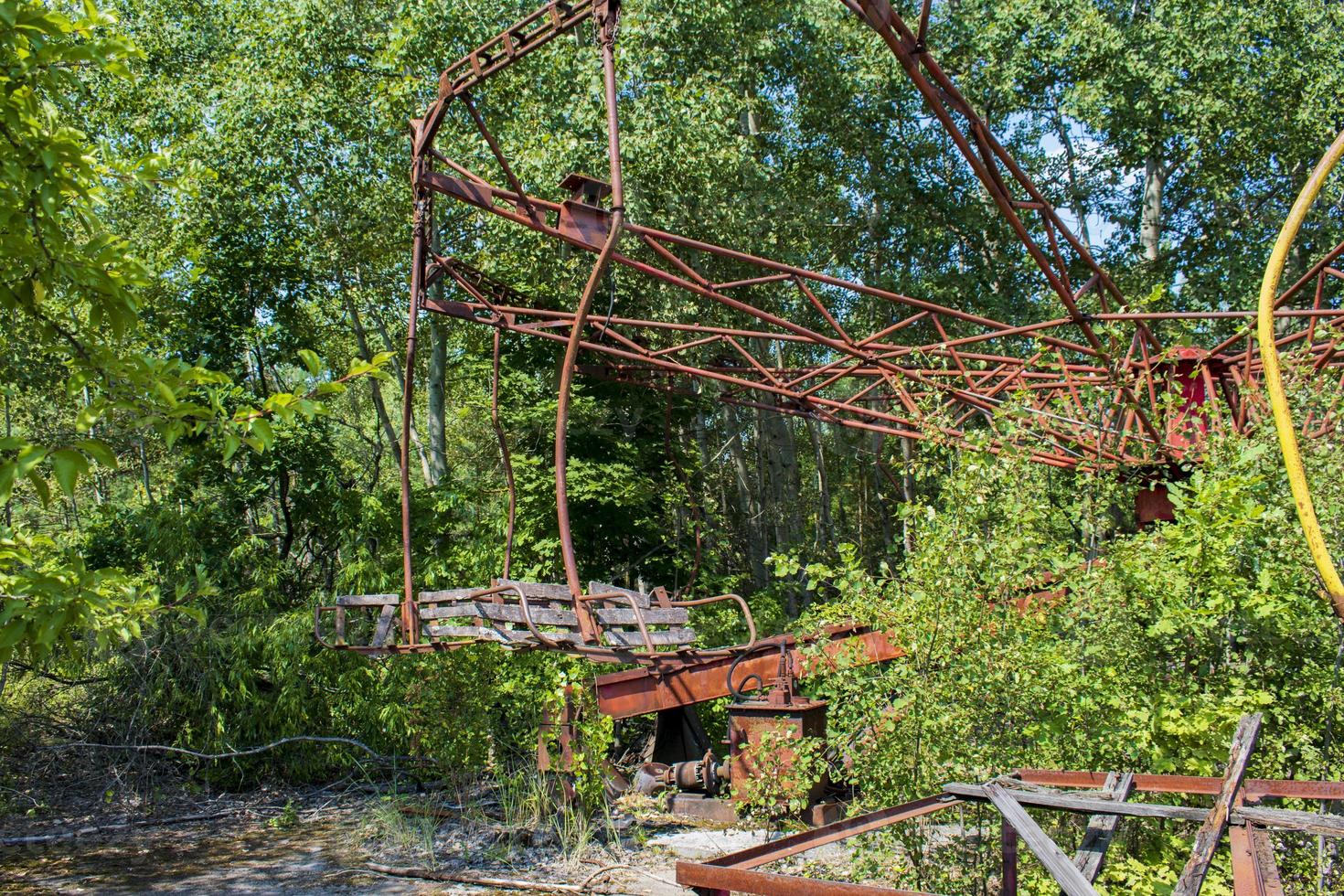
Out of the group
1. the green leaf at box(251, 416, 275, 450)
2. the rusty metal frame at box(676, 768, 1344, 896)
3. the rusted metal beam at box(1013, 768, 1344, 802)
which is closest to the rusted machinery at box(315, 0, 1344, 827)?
the rusted metal beam at box(1013, 768, 1344, 802)

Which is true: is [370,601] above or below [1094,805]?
above

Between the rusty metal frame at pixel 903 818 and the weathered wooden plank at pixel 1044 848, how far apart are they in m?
0.30

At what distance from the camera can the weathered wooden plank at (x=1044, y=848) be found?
2420 mm

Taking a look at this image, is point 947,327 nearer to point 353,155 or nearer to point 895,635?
point 353,155

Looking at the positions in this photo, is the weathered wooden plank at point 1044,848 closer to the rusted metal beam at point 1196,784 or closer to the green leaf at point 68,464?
the rusted metal beam at point 1196,784

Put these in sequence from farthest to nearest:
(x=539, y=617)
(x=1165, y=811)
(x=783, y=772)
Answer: (x=783, y=772), (x=539, y=617), (x=1165, y=811)

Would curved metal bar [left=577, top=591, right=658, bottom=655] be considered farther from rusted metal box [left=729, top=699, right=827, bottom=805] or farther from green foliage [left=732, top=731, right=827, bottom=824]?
rusted metal box [left=729, top=699, right=827, bottom=805]

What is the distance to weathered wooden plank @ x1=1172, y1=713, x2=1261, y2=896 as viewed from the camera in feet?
7.73

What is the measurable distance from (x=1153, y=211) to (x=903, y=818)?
1675 centimetres

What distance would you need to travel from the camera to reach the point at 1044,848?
2602 mm

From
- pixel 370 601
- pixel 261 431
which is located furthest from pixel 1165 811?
pixel 370 601

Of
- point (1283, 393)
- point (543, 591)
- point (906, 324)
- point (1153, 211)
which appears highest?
point (1153, 211)

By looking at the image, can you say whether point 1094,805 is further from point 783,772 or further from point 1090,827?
point 783,772

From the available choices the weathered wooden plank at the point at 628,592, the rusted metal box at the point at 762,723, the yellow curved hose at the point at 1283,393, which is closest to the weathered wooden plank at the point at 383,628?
the weathered wooden plank at the point at 628,592
